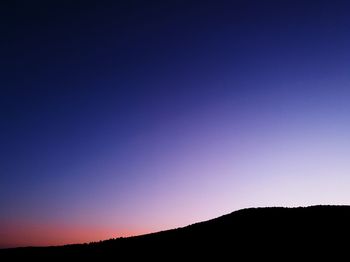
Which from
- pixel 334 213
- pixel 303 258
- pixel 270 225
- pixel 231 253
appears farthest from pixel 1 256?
pixel 334 213

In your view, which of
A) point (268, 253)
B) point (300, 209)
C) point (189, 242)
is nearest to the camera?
point (268, 253)

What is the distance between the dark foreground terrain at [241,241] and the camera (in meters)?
29.1

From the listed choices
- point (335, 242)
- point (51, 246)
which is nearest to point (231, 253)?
point (335, 242)

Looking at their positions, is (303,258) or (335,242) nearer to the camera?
(303,258)

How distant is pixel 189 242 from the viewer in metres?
35.7

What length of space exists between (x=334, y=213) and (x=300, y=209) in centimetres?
399

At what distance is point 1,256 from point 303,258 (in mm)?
34828

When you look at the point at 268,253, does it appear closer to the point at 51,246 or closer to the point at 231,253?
the point at 231,253

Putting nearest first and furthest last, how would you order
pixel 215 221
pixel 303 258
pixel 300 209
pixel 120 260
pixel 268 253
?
pixel 303 258
pixel 268 253
pixel 120 260
pixel 300 209
pixel 215 221

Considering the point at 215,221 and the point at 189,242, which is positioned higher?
the point at 215,221

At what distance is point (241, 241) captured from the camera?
3262cm

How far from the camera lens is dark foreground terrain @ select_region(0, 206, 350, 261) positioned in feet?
95.3

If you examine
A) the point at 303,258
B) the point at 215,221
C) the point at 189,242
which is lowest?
the point at 303,258

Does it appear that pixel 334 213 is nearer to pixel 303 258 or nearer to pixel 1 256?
pixel 303 258
